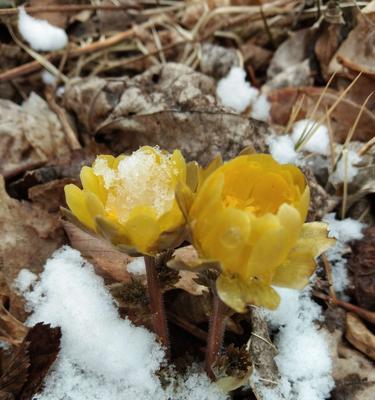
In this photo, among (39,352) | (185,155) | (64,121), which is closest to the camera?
(39,352)

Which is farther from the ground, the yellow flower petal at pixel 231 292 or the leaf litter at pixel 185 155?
the yellow flower petal at pixel 231 292

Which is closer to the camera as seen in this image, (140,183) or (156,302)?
(140,183)

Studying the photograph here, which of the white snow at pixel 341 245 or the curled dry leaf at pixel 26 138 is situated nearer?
the white snow at pixel 341 245

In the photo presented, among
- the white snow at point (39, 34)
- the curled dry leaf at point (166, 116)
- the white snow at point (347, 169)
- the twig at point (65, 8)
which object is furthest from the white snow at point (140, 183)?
the twig at point (65, 8)

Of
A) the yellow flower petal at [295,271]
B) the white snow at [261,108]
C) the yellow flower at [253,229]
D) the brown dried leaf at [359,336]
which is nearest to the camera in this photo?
the yellow flower at [253,229]

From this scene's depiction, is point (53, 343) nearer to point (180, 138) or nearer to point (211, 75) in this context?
point (180, 138)

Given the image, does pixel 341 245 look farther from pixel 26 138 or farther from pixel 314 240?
pixel 26 138

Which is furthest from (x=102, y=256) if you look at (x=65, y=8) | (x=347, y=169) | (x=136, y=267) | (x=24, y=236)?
(x=65, y=8)

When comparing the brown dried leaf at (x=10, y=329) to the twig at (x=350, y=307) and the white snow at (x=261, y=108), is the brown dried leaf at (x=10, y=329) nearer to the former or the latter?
the twig at (x=350, y=307)
